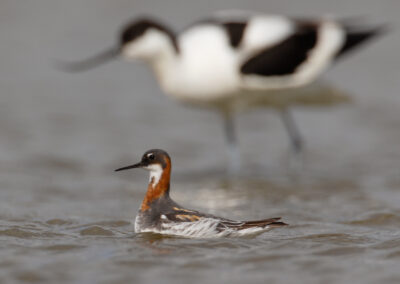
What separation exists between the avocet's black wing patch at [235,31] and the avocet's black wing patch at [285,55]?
9.9 inches

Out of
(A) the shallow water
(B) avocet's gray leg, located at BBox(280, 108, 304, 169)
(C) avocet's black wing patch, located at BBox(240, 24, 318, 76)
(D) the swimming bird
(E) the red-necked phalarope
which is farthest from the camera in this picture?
(B) avocet's gray leg, located at BBox(280, 108, 304, 169)

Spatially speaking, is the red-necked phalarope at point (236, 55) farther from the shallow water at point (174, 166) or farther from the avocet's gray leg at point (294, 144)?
the shallow water at point (174, 166)

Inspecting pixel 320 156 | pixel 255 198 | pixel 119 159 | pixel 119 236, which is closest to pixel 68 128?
pixel 119 159

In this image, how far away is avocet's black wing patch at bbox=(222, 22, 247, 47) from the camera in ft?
34.1

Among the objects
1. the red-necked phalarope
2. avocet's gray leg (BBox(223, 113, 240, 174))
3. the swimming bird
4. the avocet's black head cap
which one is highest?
the red-necked phalarope

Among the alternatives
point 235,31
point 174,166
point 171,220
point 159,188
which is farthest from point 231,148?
point 171,220

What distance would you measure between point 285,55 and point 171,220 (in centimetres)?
431

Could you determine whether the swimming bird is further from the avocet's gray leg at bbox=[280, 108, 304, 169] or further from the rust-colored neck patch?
the avocet's gray leg at bbox=[280, 108, 304, 169]

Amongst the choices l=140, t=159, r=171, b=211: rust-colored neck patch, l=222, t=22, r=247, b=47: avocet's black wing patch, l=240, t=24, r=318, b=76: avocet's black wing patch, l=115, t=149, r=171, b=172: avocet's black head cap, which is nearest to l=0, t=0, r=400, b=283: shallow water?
l=140, t=159, r=171, b=211: rust-colored neck patch

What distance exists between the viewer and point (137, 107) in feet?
46.1

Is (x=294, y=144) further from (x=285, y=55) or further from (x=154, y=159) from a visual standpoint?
(x=154, y=159)

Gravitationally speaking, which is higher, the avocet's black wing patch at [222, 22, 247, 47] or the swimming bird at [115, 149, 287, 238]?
the avocet's black wing patch at [222, 22, 247, 47]

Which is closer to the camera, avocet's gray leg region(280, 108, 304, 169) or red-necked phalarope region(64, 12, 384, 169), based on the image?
red-necked phalarope region(64, 12, 384, 169)

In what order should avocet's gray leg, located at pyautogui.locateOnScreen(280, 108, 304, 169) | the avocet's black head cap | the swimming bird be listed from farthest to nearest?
avocet's gray leg, located at pyautogui.locateOnScreen(280, 108, 304, 169)
the avocet's black head cap
the swimming bird
